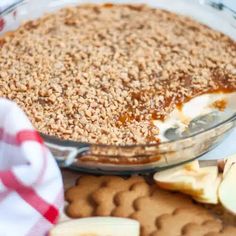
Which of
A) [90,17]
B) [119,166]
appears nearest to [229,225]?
[119,166]

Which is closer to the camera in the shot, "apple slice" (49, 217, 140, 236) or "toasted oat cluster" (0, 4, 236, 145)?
"apple slice" (49, 217, 140, 236)

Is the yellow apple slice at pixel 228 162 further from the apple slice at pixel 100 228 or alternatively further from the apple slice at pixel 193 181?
the apple slice at pixel 100 228

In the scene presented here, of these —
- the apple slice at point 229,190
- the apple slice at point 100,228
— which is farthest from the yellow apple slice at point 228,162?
the apple slice at point 100,228

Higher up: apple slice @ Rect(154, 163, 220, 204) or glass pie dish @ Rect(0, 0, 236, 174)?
glass pie dish @ Rect(0, 0, 236, 174)

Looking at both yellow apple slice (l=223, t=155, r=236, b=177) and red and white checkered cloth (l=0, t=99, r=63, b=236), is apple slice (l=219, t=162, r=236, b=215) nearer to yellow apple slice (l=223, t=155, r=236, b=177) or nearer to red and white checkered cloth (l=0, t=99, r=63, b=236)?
yellow apple slice (l=223, t=155, r=236, b=177)

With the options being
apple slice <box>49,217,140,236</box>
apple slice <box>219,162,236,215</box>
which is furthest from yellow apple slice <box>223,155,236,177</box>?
apple slice <box>49,217,140,236</box>

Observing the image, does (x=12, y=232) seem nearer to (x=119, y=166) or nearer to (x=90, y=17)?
(x=119, y=166)
